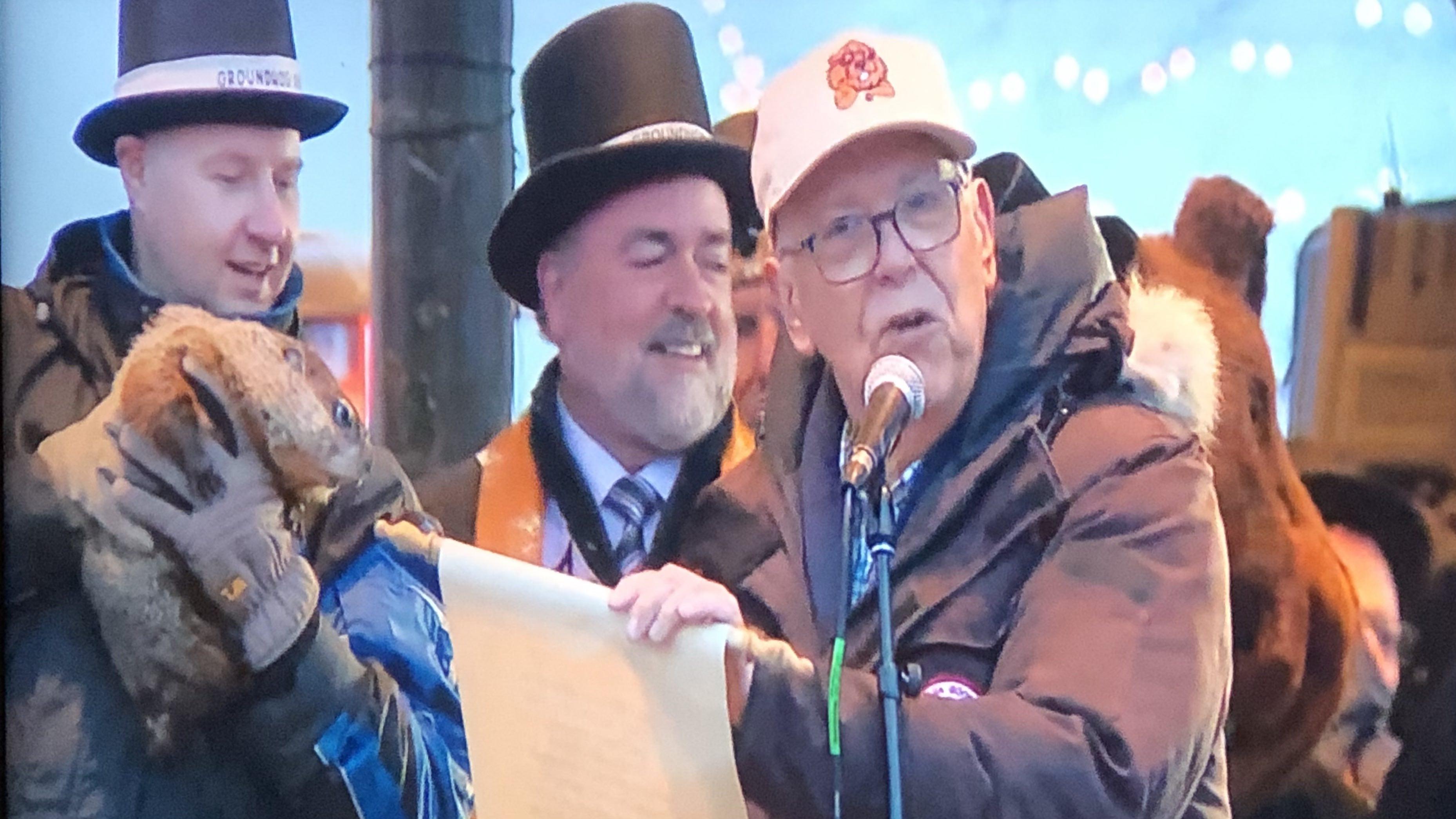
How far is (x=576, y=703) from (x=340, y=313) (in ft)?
1.70

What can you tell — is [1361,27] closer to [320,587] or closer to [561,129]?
[561,129]

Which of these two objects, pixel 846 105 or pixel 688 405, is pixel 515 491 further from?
pixel 846 105

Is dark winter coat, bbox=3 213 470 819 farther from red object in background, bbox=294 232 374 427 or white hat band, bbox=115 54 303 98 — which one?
white hat band, bbox=115 54 303 98

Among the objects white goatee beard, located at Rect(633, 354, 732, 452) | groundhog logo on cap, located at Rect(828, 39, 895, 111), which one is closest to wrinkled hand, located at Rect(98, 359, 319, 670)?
white goatee beard, located at Rect(633, 354, 732, 452)

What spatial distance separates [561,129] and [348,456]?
0.44 meters

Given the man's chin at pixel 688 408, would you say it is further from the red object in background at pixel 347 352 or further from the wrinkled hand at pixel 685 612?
the red object in background at pixel 347 352

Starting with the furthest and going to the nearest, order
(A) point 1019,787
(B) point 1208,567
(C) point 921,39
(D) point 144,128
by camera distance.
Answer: (D) point 144,128, (C) point 921,39, (B) point 1208,567, (A) point 1019,787

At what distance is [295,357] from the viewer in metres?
1.49

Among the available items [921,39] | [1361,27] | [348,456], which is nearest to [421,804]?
[348,456]

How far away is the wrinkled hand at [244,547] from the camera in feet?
4.80

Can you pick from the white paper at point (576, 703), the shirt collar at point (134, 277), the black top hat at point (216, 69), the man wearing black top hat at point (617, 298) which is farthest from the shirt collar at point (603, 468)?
the black top hat at point (216, 69)

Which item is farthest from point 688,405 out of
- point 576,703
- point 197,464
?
point 197,464

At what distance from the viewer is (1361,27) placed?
142 cm

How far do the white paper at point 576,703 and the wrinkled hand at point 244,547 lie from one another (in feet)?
0.59
